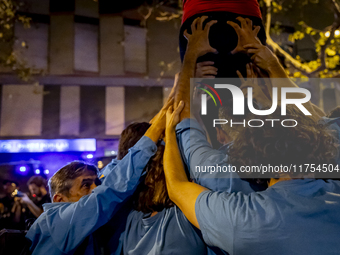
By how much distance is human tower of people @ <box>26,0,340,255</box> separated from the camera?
999 mm

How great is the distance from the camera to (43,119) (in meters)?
12.7

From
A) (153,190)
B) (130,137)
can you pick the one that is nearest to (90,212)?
(153,190)

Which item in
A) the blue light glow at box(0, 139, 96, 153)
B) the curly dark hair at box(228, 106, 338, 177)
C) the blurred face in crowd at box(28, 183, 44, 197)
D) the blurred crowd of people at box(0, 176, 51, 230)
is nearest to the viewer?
the curly dark hair at box(228, 106, 338, 177)

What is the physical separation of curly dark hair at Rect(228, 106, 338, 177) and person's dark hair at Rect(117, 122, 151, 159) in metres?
0.73

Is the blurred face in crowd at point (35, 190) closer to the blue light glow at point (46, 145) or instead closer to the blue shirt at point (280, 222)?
the blue light glow at point (46, 145)

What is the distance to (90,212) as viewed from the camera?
147 cm

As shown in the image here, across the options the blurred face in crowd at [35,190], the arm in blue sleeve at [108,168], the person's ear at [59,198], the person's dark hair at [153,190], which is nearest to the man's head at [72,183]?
the person's ear at [59,198]

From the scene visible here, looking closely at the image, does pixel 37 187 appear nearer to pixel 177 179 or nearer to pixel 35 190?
pixel 35 190

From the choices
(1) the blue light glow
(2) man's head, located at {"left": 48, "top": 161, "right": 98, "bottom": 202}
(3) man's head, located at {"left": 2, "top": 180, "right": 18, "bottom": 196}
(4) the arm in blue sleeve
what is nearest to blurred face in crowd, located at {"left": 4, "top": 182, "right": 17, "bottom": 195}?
(3) man's head, located at {"left": 2, "top": 180, "right": 18, "bottom": 196}

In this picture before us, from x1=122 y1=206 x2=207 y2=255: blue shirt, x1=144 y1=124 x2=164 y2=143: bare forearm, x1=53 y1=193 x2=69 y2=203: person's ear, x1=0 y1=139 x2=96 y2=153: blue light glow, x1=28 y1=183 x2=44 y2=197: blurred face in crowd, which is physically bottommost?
x1=28 y1=183 x2=44 y2=197: blurred face in crowd

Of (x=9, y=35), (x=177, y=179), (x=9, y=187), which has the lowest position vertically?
(x=9, y=187)

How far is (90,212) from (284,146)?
103 centimetres

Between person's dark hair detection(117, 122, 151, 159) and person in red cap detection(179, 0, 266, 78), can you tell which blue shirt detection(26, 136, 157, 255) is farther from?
person in red cap detection(179, 0, 266, 78)

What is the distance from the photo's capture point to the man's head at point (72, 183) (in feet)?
5.86
